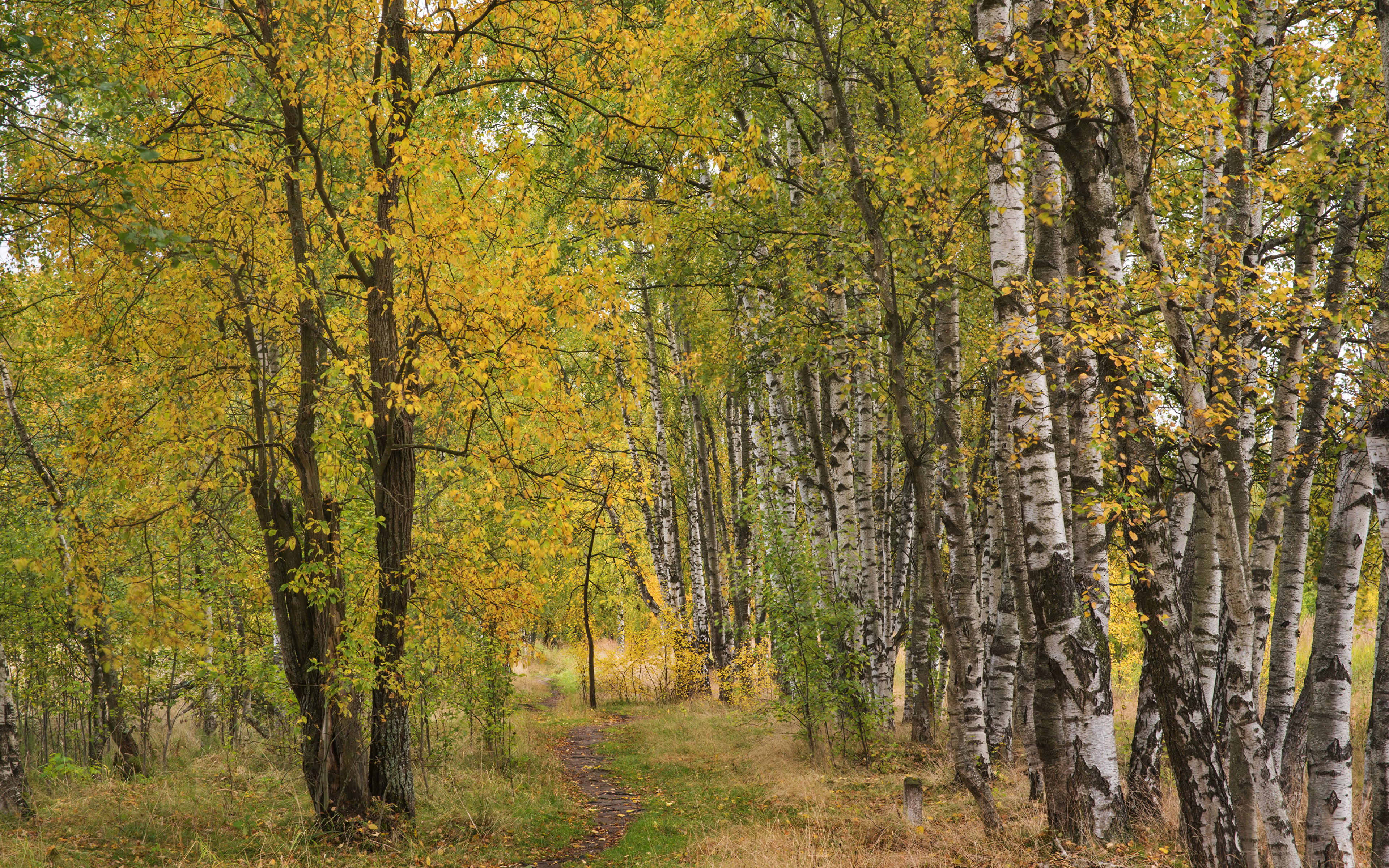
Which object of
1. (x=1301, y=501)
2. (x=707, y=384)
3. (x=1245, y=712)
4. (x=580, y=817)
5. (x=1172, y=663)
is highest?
(x=707, y=384)

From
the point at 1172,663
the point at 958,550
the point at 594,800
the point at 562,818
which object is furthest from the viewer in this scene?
the point at 594,800

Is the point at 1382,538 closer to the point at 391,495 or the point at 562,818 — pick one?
the point at 391,495

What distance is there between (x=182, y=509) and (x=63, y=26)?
399cm

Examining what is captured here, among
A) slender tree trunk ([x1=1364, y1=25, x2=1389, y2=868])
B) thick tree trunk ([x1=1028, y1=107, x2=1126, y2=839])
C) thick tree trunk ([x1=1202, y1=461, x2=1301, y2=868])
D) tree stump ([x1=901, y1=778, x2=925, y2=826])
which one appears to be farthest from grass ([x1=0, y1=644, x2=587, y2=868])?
slender tree trunk ([x1=1364, y1=25, x2=1389, y2=868])

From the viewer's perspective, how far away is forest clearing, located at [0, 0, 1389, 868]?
17.8 ft

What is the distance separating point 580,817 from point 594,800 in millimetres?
959

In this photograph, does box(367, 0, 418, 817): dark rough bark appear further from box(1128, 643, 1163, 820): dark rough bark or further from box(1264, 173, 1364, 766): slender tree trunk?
box(1264, 173, 1364, 766): slender tree trunk

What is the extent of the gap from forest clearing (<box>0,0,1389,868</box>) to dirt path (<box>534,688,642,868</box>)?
0.36ft

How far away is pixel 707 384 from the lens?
38.6 feet

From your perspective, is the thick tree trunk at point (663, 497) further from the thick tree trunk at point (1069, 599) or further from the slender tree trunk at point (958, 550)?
the thick tree trunk at point (1069, 599)

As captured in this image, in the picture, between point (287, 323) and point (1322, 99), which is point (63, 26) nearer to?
point (287, 323)

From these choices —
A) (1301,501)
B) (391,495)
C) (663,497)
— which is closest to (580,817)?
(391,495)

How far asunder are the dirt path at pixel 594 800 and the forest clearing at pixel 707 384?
0.36 ft

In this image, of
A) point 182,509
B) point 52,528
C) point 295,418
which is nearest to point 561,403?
point 295,418
